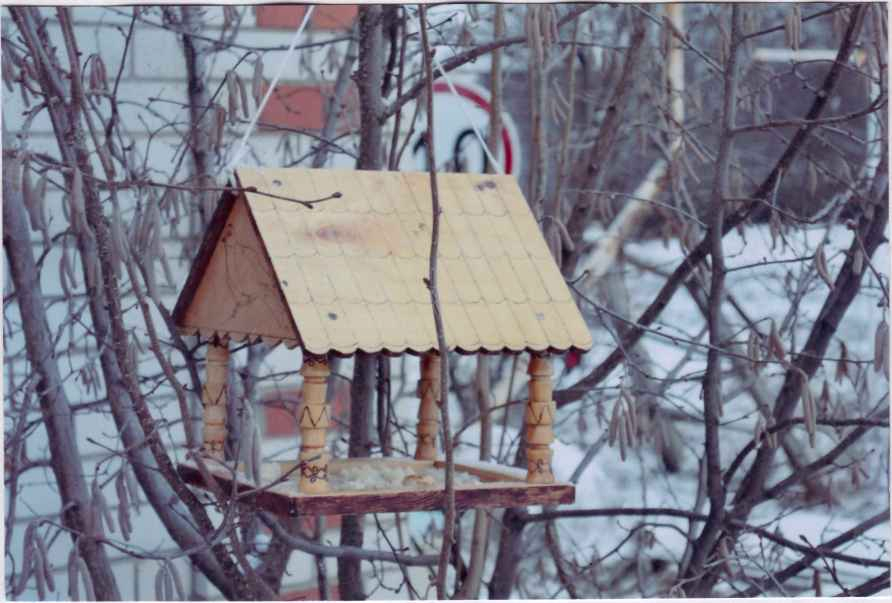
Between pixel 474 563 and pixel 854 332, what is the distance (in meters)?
3.24

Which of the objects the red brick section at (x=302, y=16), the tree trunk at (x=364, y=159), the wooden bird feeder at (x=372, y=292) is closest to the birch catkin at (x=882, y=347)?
the wooden bird feeder at (x=372, y=292)

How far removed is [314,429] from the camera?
1.47 meters

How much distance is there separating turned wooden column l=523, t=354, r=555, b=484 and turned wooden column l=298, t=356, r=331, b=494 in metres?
0.27

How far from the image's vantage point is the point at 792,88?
515 cm

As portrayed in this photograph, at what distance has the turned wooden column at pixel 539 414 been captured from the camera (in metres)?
1.60

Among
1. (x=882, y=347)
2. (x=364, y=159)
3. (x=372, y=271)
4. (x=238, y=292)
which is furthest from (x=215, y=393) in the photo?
(x=882, y=347)

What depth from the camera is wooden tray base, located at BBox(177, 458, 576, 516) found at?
1427 millimetres

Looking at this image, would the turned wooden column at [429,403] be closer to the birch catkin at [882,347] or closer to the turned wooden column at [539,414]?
the turned wooden column at [539,414]

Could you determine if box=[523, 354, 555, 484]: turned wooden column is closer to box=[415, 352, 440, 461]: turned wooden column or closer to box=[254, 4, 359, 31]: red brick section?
box=[415, 352, 440, 461]: turned wooden column

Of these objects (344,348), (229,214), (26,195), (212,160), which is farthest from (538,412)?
(212,160)

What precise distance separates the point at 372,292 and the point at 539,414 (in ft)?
0.91

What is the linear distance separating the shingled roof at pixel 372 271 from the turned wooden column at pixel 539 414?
0.07m

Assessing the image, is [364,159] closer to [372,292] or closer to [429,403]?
[429,403]

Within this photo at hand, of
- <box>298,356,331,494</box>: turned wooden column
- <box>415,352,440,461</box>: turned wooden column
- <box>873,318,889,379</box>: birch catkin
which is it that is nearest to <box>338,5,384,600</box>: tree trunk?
<box>415,352,440,461</box>: turned wooden column
